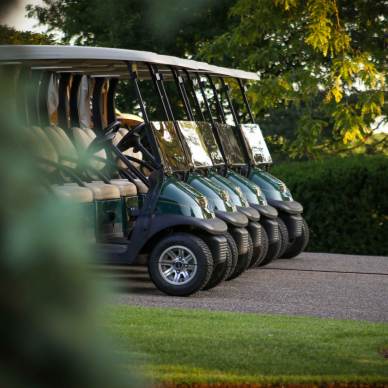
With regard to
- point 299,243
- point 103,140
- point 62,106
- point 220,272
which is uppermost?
point 62,106

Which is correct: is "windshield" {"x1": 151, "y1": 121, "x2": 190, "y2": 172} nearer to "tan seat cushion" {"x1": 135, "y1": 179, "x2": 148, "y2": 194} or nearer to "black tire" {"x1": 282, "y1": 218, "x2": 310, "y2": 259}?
"tan seat cushion" {"x1": 135, "y1": 179, "x2": 148, "y2": 194}

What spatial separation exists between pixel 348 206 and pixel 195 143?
17.5ft

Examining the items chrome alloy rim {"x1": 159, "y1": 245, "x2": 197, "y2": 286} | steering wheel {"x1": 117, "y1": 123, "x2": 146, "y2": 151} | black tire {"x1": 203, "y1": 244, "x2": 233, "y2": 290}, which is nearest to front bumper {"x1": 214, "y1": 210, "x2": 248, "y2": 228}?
black tire {"x1": 203, "y1": 244, "x2": 233, "y2": 290}

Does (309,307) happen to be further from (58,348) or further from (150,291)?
(58,348)

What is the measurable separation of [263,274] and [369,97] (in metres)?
4.55

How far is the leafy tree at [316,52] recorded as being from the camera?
48.3ft

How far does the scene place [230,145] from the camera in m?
13.6

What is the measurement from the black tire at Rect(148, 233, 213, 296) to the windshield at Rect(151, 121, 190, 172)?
842 mm

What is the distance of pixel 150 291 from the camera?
409 inches

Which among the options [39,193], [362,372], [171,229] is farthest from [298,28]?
[39,193]

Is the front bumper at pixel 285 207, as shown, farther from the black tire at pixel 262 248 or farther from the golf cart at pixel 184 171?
the golf cart at pixel 184 171

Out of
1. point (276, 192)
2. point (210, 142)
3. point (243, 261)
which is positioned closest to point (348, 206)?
point (276, 192)

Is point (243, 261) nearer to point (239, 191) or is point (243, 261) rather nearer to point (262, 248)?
point (239, 191)

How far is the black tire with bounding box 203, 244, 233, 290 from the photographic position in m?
10.2
